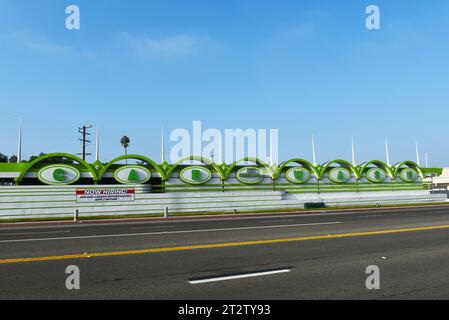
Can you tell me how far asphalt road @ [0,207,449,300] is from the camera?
17.5 feet

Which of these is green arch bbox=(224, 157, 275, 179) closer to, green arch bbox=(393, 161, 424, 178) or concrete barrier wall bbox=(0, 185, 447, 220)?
concrete barrier wall bbox=(0, 185, 447, 220)

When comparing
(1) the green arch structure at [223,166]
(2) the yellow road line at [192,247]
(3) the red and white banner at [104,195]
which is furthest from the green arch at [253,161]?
(2) the yellow road line at [192,247]

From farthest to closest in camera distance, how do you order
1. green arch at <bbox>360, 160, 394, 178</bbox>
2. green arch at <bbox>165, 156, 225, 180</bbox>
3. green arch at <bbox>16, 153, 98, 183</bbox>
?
green arch at <bbox>360, 160, 394, 178</bbox>, green arch at <bbox>165, 156, 225, 180</bbox>, green arch at <bbox>16, 153, 98, 183</bbox>

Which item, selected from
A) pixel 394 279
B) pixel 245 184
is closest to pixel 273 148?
pixel 245 184

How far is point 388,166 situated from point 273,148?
14.4 m

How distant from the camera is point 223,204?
3097 cm

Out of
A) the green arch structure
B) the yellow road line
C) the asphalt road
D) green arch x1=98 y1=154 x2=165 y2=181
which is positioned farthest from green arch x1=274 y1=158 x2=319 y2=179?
the asphalt road

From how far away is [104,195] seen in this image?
89.5 ft

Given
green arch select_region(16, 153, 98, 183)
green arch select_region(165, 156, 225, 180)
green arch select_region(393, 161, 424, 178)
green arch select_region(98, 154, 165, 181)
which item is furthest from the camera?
green arch select_region(393, 161, 424, 178)

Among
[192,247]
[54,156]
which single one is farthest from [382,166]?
[192,247]

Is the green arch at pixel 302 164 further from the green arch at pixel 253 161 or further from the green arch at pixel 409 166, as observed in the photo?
the green arch at pixel 409 166

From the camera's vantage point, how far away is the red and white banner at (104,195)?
2691cm

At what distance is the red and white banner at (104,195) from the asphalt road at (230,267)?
16.4m

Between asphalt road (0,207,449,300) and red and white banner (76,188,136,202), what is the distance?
16443 millimetres
